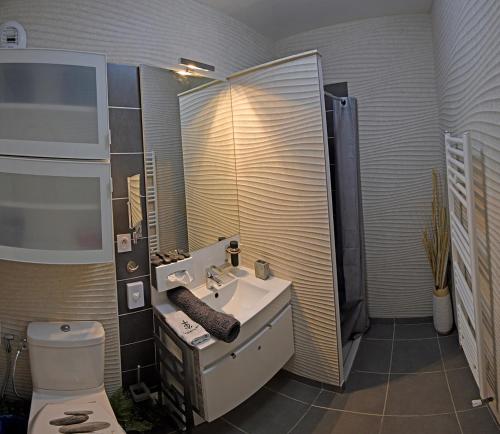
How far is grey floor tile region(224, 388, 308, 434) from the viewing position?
2.11 meters

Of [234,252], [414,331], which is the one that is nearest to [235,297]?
[234,252]

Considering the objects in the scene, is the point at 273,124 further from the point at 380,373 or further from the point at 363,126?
the point at 380,373

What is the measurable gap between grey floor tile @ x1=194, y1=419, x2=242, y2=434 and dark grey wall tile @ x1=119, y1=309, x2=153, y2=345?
594 mm

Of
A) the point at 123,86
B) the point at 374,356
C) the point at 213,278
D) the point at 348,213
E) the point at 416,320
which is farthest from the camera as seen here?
the point at 416,320

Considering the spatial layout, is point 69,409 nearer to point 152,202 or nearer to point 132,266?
point 132,266

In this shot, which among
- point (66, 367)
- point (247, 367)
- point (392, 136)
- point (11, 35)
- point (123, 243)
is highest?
point (11, 35)

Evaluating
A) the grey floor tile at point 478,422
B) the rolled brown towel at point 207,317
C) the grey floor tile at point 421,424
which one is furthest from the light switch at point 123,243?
the grey floor tile at point 478,422

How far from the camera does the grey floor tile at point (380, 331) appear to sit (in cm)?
306

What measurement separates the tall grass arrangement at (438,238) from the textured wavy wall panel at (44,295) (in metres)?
2.46

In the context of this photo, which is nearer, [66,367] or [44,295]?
[66,367]

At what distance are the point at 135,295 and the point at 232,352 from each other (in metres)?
0.65

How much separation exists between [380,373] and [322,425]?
67cm

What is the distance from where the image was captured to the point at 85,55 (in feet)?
5.82

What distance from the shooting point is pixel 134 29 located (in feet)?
6.98
